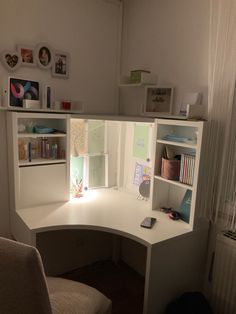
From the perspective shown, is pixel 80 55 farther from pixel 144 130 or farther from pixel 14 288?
pixel 14 288

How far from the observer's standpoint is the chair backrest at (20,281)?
89cm

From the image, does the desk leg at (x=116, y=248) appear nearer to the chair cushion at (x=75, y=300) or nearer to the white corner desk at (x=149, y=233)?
the white corner desk at (x=149, y=233)

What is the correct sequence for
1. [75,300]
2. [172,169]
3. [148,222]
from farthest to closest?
[172,169] → [148,222] → [75,300]

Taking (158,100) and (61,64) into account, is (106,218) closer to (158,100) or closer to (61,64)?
(158,100)

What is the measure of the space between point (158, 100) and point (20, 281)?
1.74 meters

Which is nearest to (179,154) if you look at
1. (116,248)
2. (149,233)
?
(149,233)

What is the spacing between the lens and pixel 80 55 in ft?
7.70

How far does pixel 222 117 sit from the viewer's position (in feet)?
5.55

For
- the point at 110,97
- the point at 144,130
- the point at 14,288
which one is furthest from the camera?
the point at 110,97

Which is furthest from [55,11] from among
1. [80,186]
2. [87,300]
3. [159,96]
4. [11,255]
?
[87,300]

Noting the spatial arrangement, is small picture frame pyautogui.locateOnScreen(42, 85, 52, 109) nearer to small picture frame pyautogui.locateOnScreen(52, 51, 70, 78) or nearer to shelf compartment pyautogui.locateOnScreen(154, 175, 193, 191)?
small picture frame pyautogui.locateOnScreen(52, 51, 70, 78)

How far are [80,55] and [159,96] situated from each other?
32.3 inches

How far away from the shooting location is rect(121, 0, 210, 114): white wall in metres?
1.88

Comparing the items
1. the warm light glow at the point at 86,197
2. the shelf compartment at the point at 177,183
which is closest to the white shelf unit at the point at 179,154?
the shelf compartment at the point at 177,183
